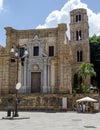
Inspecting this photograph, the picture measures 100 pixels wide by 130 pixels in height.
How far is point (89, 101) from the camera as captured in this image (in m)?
30.5

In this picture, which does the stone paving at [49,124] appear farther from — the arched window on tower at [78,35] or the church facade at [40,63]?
the arched window on tower at [78,35]

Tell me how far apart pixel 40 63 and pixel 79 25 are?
20.6 metres

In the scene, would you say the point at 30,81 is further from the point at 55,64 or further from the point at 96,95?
the point at 96,95

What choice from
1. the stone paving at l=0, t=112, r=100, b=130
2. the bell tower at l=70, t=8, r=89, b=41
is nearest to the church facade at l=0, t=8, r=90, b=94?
the stone paving at l=0, t=112, r=100, b=130

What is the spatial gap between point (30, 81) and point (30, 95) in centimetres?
336

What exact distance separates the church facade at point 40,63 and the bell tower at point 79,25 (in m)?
17.5

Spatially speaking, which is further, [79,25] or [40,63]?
[79,25]

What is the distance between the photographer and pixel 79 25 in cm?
5444

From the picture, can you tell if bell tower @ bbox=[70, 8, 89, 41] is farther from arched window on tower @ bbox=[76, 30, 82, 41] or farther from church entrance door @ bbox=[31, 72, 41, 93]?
church entrance door @ bbox=[31, 72, 41, 93]

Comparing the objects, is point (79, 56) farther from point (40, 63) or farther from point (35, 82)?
point (35, 82)

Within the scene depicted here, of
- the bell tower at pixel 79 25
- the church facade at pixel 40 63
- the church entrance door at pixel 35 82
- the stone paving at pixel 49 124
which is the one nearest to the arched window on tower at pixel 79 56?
the bell tower at pixel 79 25

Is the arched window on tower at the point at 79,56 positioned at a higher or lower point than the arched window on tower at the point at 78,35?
lower

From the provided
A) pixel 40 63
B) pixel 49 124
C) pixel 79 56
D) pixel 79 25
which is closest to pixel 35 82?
pixel 40 63

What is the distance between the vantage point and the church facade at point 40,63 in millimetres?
35469
